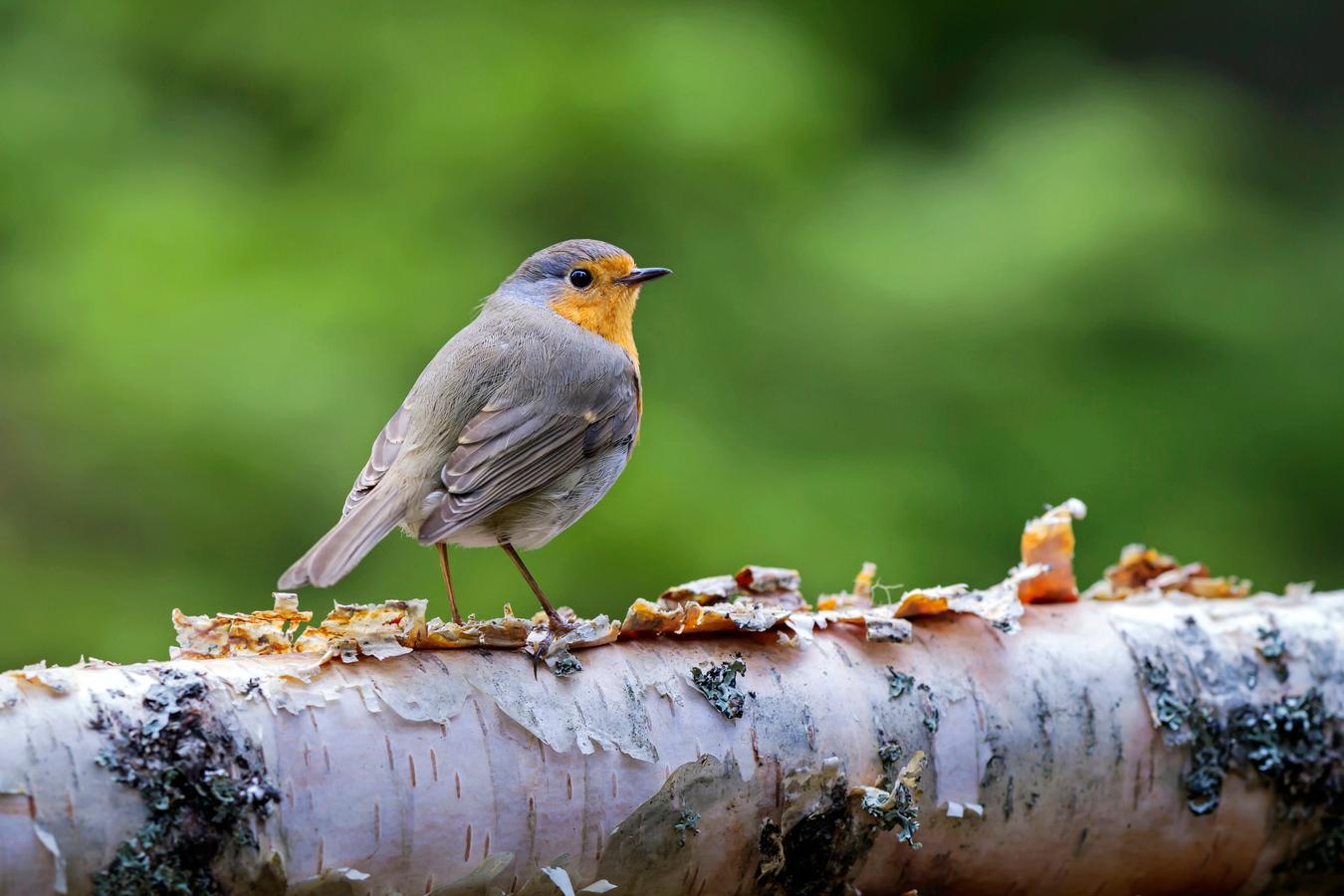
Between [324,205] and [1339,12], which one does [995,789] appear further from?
[1339,12]

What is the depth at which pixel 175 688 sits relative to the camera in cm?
184

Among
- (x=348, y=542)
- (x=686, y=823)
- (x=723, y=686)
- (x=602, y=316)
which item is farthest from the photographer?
(x=602, y=316)

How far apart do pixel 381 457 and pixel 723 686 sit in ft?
3.28

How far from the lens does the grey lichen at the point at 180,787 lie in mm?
1714

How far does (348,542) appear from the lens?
7.73 feet

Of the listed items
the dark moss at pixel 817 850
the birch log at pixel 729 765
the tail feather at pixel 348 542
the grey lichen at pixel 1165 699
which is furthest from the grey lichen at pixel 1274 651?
the tail feather at pixel 348 542

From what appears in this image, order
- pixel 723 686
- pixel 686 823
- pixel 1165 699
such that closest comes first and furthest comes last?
pixel 686 823, pixel 723 686, pixel 1165 699

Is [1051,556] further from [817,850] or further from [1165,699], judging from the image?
[817,850]

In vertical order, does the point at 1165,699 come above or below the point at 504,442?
below

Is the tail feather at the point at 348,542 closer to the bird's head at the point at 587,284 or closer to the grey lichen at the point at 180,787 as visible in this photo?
the grey lichen at the point at 180,787

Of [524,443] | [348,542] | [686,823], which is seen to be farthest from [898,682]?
[348,542]

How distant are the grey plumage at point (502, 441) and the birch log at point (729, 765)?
518 mm

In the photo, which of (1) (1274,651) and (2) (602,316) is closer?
(1) (1274,651)

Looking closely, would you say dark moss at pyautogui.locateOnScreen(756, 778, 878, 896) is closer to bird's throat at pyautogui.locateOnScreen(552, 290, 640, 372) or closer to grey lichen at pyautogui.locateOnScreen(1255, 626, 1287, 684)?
grey lichen at pyautogui.locateOnScreen(1255, 626, 1287, 684)
